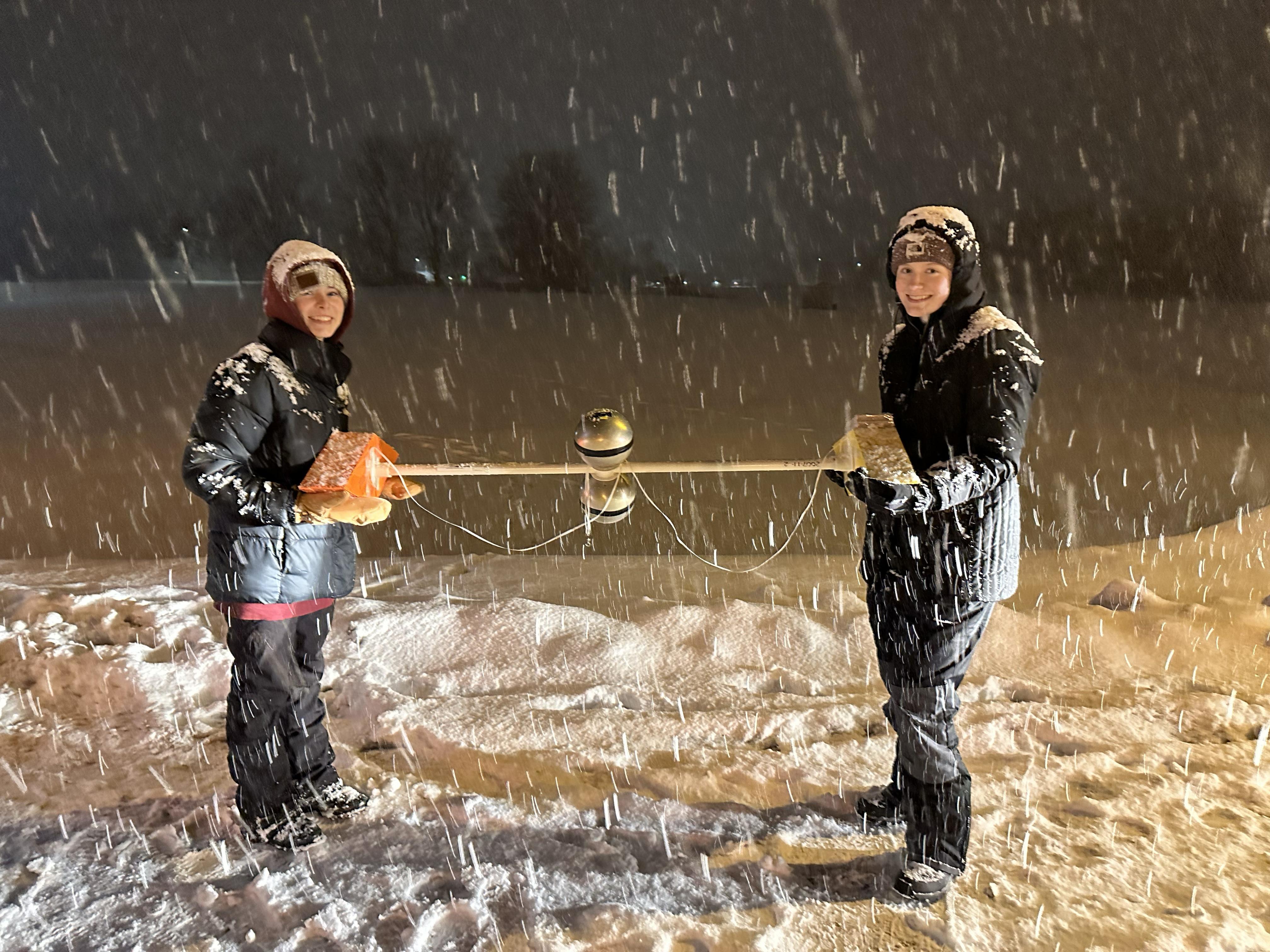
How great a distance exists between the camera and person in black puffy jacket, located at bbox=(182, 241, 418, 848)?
7.73ft

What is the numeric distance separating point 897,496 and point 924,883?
119cm

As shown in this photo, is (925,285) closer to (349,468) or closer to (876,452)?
(876,452)

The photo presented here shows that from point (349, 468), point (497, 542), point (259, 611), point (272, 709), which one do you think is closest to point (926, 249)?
point (349, 468)

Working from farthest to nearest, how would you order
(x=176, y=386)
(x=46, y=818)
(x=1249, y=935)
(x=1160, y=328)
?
(x=1160, y=328), (x=176, y=386), (x=46, y=818), (x=1249, y=935)

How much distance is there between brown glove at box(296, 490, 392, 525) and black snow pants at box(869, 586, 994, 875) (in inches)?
61.8

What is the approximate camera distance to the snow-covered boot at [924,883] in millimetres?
2340

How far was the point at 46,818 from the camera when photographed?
107 inches

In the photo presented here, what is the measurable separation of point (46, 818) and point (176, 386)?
1385 cm

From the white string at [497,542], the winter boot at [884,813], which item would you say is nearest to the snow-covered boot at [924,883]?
the winter boot at [884,813]

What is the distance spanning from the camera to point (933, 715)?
2.31m

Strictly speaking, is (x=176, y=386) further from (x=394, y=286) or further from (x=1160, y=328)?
(x=394, y=286)

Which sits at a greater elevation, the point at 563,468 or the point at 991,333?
the point at 991,333

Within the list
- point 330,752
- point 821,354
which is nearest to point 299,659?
point 330,752

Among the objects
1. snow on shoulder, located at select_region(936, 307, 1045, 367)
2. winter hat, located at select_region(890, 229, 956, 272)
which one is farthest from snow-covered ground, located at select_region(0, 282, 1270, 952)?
winter hat, located at select_region(890, 229, 956, 272)
